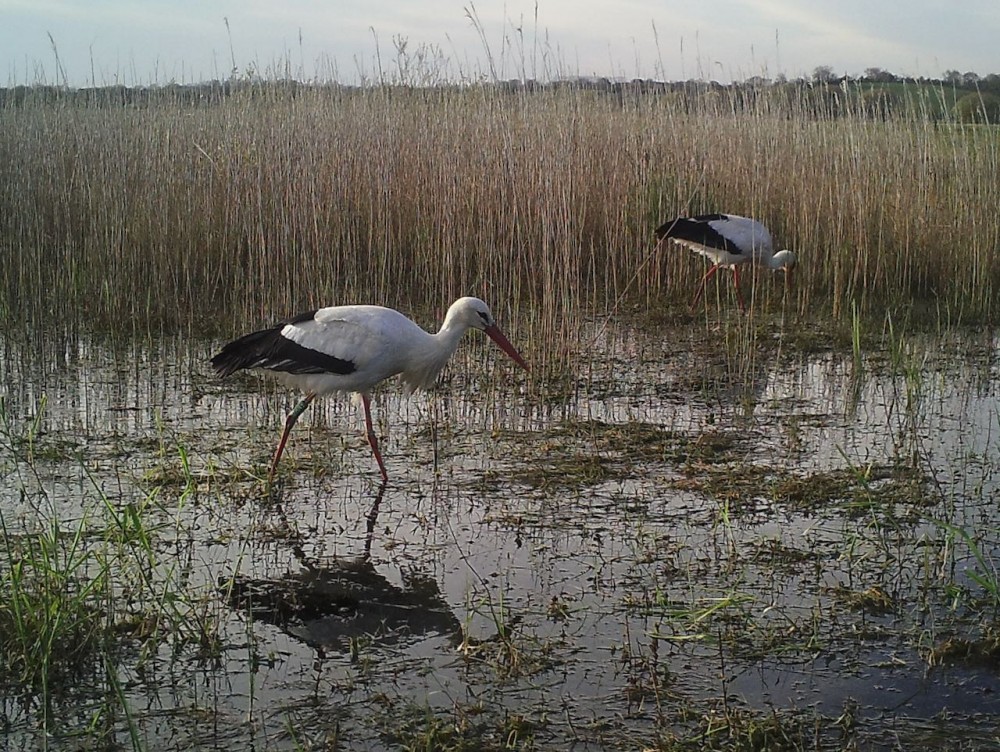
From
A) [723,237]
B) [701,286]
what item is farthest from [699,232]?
[701,286]

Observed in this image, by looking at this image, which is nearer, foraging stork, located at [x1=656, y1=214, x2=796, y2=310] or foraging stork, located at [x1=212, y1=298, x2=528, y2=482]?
foraging stork, located at [x1=212, y1=298, x2=528, y2=482]

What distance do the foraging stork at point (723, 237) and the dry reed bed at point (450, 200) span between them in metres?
0.33

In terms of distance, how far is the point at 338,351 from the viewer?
524 centimetres

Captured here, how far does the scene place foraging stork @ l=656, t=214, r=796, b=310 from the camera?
9.22 meters

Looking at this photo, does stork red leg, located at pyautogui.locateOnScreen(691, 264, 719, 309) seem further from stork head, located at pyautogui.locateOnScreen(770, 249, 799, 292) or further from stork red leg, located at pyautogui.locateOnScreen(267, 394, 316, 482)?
stork red leg, located at pyautogui.locateOnScreen(267, 394, 316, 482)

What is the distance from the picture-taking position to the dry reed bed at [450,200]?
757 centimetres

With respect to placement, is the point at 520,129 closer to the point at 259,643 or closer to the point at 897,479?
the point at 897,479

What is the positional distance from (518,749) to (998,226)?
783 centimetres

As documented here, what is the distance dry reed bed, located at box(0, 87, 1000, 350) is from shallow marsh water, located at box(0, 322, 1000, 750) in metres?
1.12

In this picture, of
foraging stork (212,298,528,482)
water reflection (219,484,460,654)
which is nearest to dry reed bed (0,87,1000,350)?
foraging stork (212,298,528,482)

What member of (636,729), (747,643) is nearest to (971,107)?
(747,643)

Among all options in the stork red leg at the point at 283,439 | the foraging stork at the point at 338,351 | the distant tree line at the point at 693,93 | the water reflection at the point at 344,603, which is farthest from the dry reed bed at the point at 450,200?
the water reflection at the point at 344,603

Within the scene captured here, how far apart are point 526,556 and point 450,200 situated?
4.10m

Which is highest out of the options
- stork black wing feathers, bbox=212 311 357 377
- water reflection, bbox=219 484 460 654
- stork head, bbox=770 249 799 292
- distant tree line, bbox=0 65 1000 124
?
distant tree line, bbox=0 65 1000 124
